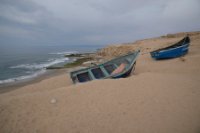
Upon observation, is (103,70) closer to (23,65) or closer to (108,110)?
(108,110)

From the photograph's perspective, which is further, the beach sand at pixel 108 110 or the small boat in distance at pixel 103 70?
the small boat in distance at pixel 103 70

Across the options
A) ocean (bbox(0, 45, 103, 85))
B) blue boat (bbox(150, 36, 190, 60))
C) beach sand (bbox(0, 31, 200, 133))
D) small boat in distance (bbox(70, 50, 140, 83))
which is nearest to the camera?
beach sand (bbox(0, 31, 200, 133))

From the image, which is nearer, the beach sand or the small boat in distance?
the beach sand

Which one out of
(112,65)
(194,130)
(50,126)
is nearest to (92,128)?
(50,126)

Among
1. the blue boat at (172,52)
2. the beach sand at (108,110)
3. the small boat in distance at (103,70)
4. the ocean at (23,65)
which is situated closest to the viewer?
the beach sand at (108,110)

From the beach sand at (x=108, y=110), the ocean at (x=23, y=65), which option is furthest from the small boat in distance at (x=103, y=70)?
the ocean at (x=23, y=65)

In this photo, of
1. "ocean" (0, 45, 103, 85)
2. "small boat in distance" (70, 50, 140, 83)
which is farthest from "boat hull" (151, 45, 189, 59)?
"ocean" (0, 45, 103, 85)

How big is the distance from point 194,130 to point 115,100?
2107 millimetres

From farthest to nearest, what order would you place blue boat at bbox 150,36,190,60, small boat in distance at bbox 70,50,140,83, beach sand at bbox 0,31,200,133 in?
blue boat at bbox 150,36,190,60, small boat in distance at bbox 70,50,140,83, beach sand at bbox 0,31,200,133

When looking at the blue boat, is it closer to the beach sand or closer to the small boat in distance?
the small boat in distance

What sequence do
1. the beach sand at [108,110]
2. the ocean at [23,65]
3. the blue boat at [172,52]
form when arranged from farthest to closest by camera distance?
the ocean at [23,65] < the blue boat at [172,52] < the beach sand at [108,110]

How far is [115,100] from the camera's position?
3.90 metres

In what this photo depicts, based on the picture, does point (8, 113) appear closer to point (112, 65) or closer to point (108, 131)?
point (108, 131)

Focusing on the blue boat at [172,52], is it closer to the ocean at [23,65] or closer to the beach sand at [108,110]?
the beach sand at [108,110]
